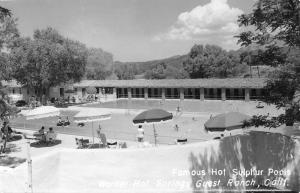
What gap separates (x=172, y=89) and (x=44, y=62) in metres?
18.3

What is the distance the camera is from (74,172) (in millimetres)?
10406

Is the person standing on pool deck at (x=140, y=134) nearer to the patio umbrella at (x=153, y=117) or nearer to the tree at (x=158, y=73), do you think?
the patio umbrella at (x=153, y=117)

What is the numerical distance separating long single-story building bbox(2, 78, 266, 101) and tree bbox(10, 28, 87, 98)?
6773mm

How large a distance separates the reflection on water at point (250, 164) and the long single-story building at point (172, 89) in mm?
30126

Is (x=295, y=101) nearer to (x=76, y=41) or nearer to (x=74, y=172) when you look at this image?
(x=74, y=172)

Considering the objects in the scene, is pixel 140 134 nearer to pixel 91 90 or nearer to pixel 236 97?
pixel 236 97

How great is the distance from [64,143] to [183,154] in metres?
10.4

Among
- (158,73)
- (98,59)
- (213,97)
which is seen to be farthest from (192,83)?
(98,59)

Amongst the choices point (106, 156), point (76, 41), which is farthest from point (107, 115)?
point (76, 41)

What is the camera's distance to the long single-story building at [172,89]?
44.1 metres

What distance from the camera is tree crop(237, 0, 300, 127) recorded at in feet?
27.3

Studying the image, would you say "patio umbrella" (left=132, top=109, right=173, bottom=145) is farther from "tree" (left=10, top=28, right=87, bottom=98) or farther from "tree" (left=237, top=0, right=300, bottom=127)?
"tree" (left=10, top=28, right=87, bottom=98)

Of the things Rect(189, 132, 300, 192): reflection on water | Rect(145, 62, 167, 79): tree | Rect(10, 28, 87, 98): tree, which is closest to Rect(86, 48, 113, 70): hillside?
Rect(145, 62, 167, 79): tree

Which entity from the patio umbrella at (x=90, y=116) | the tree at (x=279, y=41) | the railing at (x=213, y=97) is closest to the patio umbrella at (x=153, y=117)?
the patio umbrella at (x=90, y=116)
